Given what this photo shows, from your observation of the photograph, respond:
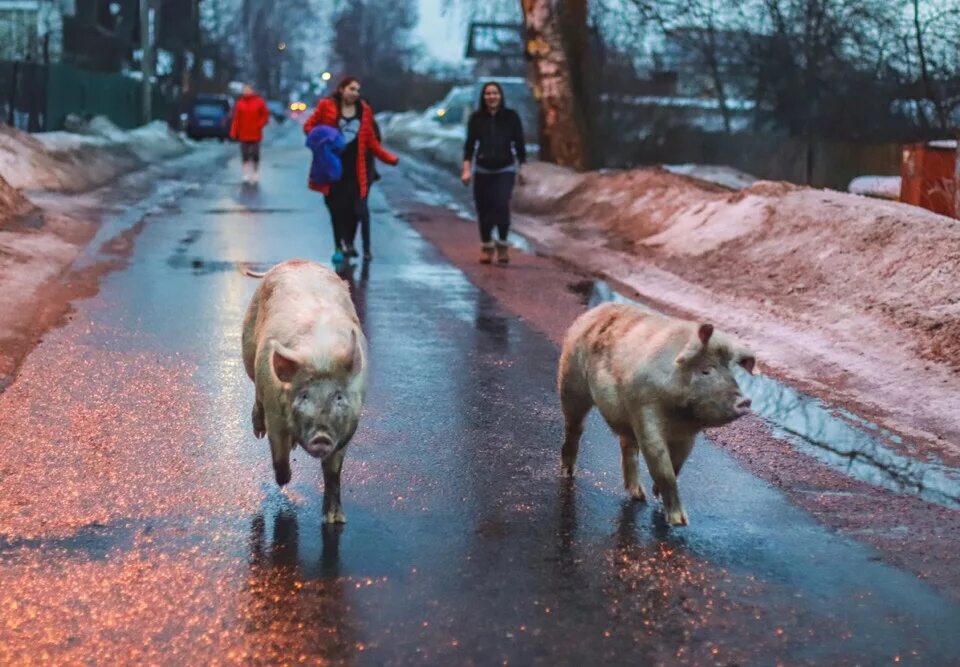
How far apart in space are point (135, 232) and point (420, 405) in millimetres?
10587

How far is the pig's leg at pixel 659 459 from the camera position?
5.59m

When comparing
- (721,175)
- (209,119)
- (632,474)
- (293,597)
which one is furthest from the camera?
(209,119)

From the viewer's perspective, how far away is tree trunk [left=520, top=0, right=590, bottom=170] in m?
25.0

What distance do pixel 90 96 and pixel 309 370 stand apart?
37.9 metres

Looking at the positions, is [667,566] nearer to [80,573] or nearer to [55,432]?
[80,573]

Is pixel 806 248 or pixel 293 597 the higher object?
pixel 806 248

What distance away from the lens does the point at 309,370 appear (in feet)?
17.1

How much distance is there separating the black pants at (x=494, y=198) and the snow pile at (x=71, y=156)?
8.31 metres

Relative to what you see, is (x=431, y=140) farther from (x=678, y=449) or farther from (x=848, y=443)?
(x=678, y=449)

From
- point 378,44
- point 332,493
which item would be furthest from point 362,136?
point 378,44

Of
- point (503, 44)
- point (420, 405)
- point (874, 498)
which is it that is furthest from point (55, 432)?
point (503, 44)

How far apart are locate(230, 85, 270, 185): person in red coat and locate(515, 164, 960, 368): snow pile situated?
9.64 m

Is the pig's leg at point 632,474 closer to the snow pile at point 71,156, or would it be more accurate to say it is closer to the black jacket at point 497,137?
the black jacket at point 497,137

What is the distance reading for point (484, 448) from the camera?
6.97 m
